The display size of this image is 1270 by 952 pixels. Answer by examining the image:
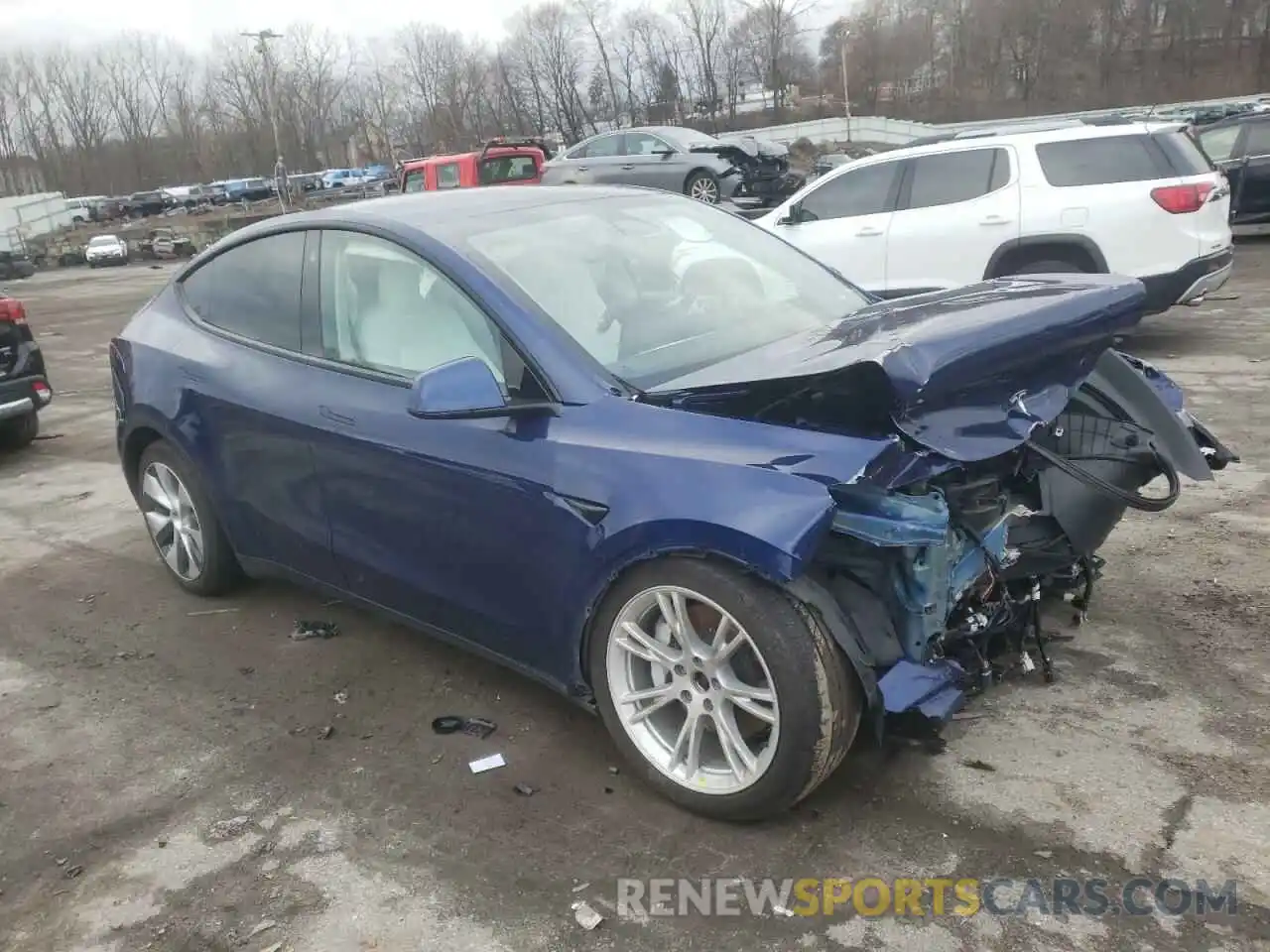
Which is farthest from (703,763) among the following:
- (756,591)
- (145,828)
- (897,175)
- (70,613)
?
(897,175)

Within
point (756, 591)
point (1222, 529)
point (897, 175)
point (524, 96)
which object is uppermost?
point (524, 96)

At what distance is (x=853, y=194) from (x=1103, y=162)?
7.13ft

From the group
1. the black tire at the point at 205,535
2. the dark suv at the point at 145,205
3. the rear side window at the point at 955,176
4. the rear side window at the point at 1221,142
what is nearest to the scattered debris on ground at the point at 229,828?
the black tire at the point at 205,535

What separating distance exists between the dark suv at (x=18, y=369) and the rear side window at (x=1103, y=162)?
8.17 meters

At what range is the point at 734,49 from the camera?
75312 millimetres

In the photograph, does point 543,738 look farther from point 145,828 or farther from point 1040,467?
point 1040,467

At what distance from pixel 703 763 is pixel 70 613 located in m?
3.40

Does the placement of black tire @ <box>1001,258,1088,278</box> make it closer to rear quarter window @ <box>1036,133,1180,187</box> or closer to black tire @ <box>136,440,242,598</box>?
rear quarter window @ <box>1036,133,1180,187</box>

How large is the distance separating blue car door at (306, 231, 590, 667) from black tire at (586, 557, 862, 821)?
1.36 ft

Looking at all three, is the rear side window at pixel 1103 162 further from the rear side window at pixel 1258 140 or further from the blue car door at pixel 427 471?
the rear side window at pixel 1258 140

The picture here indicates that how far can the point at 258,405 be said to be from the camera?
391cm

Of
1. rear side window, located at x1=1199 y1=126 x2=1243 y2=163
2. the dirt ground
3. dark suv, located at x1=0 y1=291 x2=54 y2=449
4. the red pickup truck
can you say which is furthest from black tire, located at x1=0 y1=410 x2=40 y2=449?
rear side window, located at x1=1199 y1=126 x2=1243 y2=163

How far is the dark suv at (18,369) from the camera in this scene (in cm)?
755

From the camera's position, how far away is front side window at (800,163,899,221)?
9484mm
